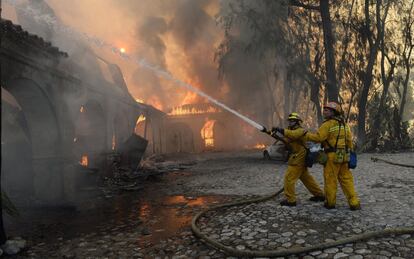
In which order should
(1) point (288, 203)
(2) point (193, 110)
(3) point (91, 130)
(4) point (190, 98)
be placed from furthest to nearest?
(4) point (190, 98) → (2) point (193, 110) → (3) point (91, 130) → (1) point (288, 203)

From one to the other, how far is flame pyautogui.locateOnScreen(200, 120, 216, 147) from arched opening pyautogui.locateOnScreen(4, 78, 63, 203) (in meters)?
26.3

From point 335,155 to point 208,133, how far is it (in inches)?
1285

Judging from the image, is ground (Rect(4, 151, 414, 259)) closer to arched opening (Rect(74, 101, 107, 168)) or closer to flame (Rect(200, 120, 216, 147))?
arched opening (Rect(74, 101, 107, 168))

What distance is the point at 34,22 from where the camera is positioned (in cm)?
1316

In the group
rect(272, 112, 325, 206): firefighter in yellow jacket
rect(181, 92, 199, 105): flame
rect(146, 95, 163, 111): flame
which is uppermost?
rect(181, 92, 199, 105): flame

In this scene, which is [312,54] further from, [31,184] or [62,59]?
[31,184]

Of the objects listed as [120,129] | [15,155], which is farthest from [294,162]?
[120,129]

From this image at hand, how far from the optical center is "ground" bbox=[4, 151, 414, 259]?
4547 mm

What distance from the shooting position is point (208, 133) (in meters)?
38.4

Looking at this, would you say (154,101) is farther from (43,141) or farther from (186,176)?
(43,141)

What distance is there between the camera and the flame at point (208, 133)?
3675cm

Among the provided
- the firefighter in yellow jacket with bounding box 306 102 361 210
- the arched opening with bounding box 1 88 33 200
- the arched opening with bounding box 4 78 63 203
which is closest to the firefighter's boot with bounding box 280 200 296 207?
the firefighter in yellow jacket with bounding box 306 102 361 210

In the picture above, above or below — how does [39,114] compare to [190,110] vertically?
below

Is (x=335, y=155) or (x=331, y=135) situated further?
(x=331, y=135)
